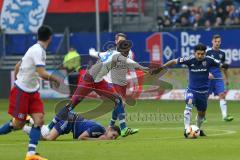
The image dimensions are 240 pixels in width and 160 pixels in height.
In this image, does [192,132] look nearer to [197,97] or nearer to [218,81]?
[197,97]

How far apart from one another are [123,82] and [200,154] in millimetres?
5533

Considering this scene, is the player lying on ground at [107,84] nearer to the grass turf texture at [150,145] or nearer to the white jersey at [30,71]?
the grass turf texture at [150,145]

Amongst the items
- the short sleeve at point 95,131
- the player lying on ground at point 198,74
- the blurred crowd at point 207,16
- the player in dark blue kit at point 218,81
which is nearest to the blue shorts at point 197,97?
the player lying on ground at point 198,74

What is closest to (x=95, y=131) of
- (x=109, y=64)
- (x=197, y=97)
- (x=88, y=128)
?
(x=88, y=128)

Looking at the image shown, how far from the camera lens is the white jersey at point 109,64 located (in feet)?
63.2

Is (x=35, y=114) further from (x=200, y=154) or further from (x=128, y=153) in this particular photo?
(x=200, y=154)

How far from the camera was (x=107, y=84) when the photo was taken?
761 inches

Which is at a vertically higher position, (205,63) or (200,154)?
(205,63)

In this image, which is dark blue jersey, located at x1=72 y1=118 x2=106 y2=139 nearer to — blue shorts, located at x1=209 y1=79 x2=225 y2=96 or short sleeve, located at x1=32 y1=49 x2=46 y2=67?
short sleeve, located at x1=32 y1=49 x2=46 y2=67

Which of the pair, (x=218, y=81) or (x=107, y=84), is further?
(x=218, y=81)

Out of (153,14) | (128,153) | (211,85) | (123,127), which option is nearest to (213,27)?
(153,14)

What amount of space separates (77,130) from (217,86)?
7.30 m

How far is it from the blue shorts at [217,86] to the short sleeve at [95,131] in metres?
7.02

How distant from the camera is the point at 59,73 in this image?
3575 centimetres
